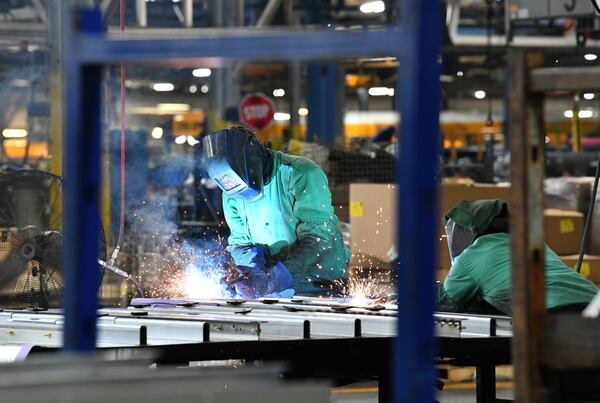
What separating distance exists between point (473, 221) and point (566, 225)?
351cm

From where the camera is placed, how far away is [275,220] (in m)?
5.45

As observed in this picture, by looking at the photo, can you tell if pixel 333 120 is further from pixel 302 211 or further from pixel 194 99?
pixel 194 99

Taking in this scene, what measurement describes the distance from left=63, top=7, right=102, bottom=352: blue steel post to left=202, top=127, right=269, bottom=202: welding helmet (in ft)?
8.97

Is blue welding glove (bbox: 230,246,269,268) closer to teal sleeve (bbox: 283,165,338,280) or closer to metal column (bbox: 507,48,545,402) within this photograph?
teal sleeve (bbox: 283,165,338,280)

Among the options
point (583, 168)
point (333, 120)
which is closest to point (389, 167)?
point (333, 120)

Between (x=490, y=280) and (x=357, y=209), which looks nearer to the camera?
(x=490, y=280)

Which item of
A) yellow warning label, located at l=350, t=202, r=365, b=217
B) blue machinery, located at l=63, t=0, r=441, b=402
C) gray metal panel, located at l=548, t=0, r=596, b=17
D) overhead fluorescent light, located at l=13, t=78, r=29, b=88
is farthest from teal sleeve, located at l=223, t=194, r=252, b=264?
overhead fluorescent light, located at l=13, t=78, r=29, b=88

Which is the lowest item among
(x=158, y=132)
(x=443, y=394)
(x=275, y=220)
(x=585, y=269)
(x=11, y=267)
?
(x=443, y=394)

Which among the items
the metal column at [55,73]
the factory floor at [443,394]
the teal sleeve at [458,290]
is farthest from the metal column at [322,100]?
the teal sleeve at [458,290]

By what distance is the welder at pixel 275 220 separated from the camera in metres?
5.25

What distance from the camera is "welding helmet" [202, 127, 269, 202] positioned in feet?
17.1

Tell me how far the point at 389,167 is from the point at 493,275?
524 centimetres

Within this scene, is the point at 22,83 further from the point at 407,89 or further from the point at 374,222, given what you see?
the point at 407,89

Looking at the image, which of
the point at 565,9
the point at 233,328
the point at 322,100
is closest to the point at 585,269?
the point at 565,9
